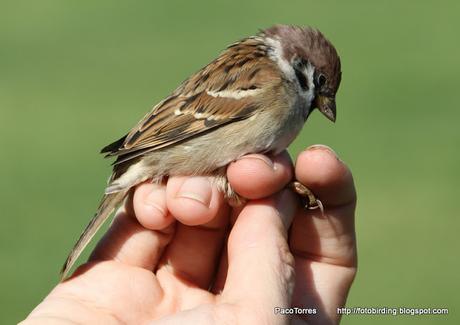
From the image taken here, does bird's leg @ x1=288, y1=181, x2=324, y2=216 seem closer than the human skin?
No

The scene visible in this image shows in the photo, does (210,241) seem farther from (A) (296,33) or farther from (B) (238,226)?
(A) (296,33)

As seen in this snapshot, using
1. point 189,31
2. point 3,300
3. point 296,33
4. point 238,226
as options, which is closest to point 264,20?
point 189,31

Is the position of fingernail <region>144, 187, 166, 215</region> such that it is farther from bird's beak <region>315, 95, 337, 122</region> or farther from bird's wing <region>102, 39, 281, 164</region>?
bird's beak <region>315, 95, 337, 122</region>

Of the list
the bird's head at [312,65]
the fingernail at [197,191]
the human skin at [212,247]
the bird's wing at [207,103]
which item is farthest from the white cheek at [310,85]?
the fingernail at [197,191]

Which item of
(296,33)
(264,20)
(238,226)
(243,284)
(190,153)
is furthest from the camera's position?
(264,20)

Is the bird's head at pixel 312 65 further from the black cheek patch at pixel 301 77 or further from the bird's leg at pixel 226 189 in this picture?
the bird's leg at pixel 226 189

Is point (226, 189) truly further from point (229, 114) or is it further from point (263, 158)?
point (229, 114)

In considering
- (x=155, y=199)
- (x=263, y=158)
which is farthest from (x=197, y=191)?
(x=263, y=158)

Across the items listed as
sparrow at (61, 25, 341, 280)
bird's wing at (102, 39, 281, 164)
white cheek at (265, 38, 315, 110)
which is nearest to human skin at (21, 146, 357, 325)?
sparrow at (61, 25, 341, 280)
